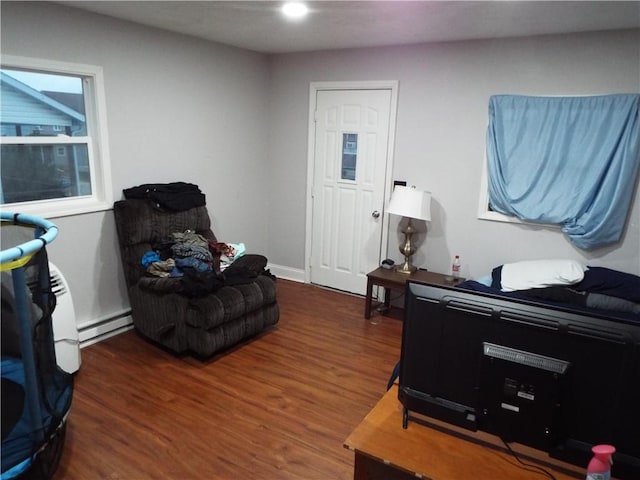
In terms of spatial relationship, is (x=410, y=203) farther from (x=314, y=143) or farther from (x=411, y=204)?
(x=314, y=143)

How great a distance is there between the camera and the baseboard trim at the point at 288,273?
5195 millimetres

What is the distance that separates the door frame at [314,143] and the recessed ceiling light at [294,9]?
1.37m

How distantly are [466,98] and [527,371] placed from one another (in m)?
3.17

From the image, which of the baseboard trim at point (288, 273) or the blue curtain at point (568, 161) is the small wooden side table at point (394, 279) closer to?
the blue curtain at point (568, 161)

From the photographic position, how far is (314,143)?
480 cm

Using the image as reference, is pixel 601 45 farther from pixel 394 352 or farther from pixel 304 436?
pixel 304 436

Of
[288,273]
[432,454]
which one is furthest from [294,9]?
[288,273]

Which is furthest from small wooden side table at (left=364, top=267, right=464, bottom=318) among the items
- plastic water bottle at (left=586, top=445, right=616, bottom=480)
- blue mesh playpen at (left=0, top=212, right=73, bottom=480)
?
plastic water bottle at (left=586, top=445, right=616, bottom=480)

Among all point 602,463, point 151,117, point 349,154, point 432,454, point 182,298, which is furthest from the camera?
point 349,154

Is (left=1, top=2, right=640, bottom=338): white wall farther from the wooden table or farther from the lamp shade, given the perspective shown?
the wooden table

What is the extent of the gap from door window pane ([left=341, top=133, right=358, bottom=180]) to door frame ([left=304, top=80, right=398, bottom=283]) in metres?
0.36

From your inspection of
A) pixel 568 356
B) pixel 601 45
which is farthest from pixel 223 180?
pixel 568 356

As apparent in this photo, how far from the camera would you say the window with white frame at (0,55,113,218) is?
3057 millimetres

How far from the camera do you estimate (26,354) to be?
197 cm
